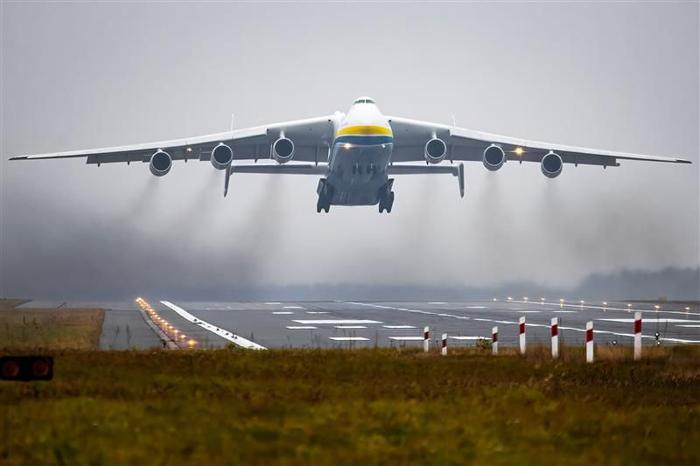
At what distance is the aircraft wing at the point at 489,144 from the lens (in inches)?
1645

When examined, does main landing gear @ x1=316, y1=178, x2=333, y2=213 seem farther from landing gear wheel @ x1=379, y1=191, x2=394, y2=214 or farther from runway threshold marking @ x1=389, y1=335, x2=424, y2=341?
runway threshold marking @ x1=389, y1=335, x2=424, y2=341

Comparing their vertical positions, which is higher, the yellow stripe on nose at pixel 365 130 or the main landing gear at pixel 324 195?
the yellow stripe on nose at pixel 365 130

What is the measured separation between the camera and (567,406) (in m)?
10.6

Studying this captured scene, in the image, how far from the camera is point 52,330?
2795 centimetres

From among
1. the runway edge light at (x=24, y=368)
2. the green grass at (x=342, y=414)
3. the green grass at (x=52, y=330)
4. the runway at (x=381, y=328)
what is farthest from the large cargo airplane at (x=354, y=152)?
the runway edge light at (x=24, y=368)

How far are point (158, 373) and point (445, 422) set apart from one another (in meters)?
5.22

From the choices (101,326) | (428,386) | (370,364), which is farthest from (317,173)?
(428,386)

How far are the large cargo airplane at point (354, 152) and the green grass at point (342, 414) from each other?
918 inches

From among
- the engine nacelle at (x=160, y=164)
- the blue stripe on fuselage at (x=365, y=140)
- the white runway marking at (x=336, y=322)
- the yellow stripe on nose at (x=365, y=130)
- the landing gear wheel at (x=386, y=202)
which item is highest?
the yellow stripe on nose at (x=365, y=130)

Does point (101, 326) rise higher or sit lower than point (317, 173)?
lower

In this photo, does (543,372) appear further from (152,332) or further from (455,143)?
(455,143)

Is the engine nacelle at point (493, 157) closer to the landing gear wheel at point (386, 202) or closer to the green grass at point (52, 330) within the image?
the landing gear wheel at point (386, 202)

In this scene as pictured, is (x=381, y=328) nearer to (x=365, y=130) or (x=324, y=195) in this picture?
(x=365, y=130)

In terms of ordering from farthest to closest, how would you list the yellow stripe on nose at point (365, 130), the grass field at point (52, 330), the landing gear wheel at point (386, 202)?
the landing gear wheel at point (386, 202)
the yellow stripe on nose at point (365, 130)
the grass field at point (52, 330)
